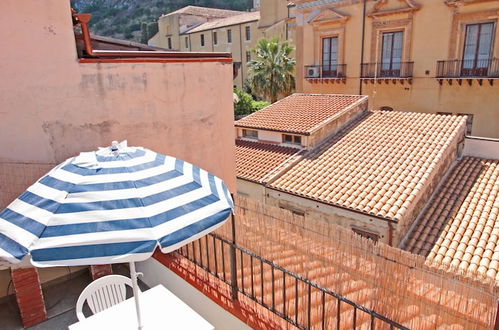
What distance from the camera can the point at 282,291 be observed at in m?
4.08

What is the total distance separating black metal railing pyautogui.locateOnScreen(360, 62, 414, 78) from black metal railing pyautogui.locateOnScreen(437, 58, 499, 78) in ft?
5.35

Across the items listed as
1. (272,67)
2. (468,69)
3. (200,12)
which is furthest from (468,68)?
(200,12)

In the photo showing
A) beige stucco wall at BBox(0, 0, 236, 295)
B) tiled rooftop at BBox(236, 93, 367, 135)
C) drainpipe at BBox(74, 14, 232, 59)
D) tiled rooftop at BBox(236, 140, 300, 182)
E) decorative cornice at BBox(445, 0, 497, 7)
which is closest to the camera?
beige stucco wall at BBox(0, 0, 236, 295)

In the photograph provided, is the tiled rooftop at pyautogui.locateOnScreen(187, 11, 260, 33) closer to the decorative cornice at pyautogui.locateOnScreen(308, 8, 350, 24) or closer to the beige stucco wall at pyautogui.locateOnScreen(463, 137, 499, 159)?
the decorative cornice at pyautogui.locateOnScreen(308, 8, 350, 24)

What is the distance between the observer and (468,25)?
59.7 feet

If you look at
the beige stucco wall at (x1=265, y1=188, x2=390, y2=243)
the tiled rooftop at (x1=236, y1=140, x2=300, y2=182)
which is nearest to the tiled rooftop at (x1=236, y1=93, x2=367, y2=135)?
the tiled rooftop at (x1=236, y1=140, x2=300, y2=182)

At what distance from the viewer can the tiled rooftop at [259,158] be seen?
14.5 metres

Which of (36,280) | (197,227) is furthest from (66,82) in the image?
(197,227)

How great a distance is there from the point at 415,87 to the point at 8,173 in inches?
808

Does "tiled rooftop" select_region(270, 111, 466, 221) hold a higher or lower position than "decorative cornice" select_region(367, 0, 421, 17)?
lower

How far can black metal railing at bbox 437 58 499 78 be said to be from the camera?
57.8 feet

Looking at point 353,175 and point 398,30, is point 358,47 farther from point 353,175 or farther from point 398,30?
point 353,175

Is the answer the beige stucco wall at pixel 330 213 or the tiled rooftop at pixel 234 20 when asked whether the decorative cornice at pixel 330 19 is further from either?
the tiled rooftop at pixel 234 20

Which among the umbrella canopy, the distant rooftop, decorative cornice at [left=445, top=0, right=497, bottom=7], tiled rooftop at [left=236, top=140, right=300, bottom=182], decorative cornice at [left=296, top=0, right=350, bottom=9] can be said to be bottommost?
tiled rooftop at [left=236, top=140, right=300, bottom=182]
